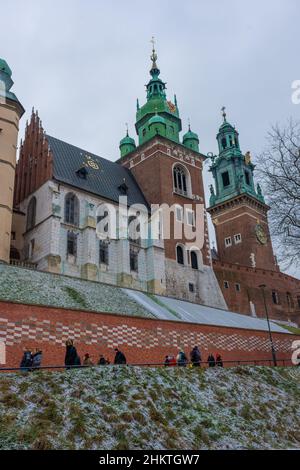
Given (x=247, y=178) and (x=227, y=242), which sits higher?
(x=247, y=178)

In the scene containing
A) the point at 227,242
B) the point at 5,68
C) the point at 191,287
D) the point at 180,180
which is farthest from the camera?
the point at 227,242

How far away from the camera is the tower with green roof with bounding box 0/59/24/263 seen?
3127 centimetres

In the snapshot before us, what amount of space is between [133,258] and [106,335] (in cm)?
1885

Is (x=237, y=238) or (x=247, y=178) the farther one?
(x=247, y=178)

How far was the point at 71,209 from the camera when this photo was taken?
121 feet

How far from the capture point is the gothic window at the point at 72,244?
1384 inches

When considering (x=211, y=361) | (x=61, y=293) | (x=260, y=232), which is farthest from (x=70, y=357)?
(x=260, y=232)

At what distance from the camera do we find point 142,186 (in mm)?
46062

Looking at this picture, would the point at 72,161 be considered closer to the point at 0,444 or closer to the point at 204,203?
the point at 204,203

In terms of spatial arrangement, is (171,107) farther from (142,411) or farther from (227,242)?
(142,411)

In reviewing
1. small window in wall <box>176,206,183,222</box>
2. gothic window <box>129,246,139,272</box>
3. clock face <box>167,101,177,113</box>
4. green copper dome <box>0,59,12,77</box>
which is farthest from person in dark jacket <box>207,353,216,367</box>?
clock face <box>167,101,177,113</box>

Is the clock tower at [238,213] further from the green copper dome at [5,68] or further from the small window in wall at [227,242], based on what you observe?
the green copper dome at [5,68]

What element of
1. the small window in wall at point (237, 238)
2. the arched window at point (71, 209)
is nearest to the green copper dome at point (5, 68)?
the arched window at point (71, 209)

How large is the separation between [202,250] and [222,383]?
101 feet
